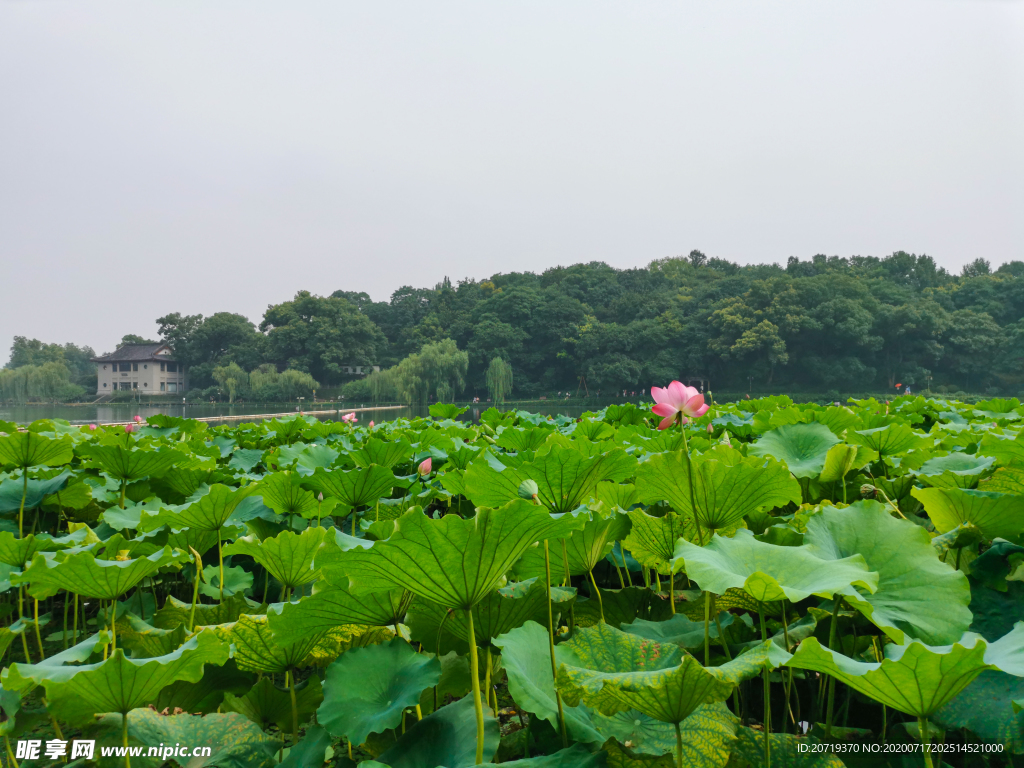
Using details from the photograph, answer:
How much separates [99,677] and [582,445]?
2.55ft

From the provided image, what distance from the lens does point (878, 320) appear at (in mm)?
29547

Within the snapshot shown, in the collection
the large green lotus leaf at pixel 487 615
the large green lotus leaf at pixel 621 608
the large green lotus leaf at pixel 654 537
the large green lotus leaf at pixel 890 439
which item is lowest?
the large green lotus leaf at pixel 621 608

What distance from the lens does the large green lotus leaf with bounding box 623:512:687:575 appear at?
2.31 feet

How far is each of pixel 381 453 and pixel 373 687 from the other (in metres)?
0.79

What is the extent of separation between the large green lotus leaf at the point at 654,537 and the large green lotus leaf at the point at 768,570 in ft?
0.36

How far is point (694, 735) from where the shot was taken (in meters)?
0.46

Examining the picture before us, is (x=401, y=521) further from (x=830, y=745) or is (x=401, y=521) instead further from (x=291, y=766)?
(x=830, y=745)

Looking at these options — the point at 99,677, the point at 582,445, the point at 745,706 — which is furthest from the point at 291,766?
the point at 582,445

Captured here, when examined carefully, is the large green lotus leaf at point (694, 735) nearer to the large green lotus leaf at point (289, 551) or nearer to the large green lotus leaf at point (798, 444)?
the large green lotus leaf at point (289, 551)

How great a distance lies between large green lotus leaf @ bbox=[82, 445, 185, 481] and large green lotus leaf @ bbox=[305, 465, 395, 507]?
0.50m

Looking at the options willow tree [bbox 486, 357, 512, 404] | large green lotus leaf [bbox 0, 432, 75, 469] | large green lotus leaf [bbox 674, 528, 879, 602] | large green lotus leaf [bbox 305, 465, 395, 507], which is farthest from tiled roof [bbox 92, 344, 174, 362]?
large green lotus leaf [bbox 674, 528, 879, 602]

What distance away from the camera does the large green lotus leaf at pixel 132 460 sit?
1.33 metres

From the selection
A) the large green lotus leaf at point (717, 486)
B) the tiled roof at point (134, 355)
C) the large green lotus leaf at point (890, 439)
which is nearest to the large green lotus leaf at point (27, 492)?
the large green lotus leaf at point (717, 486)

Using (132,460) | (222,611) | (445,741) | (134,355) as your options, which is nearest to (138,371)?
(134,355)
